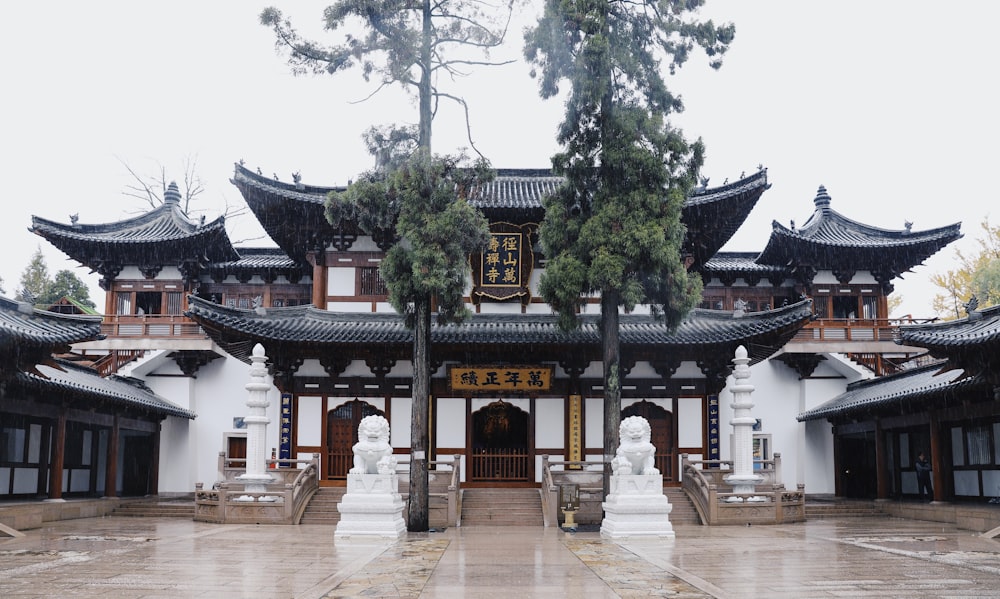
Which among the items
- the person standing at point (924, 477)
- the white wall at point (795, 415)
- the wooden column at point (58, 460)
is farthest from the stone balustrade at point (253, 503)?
the person standing at point (924, 477)

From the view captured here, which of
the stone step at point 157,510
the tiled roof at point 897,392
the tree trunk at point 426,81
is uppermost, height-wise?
the tree trunk at point 426,81

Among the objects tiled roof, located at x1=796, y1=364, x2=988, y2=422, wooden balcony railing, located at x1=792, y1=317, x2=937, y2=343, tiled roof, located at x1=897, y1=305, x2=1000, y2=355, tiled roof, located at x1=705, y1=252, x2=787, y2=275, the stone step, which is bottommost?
the stone step

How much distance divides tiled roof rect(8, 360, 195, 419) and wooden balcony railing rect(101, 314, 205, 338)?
6.43ft

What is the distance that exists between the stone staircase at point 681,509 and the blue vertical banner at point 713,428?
210cm

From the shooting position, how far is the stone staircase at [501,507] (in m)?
18.5

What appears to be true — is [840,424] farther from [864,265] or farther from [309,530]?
[309,530]

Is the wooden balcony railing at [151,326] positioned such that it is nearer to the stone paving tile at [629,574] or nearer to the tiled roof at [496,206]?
the tiled roof at [496,206]

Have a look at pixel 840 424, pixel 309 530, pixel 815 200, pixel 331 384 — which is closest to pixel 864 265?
pixel 815 200

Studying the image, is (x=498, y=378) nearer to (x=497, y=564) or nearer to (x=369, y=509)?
(x=369, y=509)

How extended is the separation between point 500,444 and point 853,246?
1365 centimetres

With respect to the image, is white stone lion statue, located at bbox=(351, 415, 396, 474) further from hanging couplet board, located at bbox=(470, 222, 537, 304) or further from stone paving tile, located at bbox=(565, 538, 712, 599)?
hanging couplet board, located at bbox=(470, 222, 537, 304)

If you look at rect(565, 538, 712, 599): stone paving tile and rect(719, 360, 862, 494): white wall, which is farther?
rect(719, 360, 862, 494): white wall

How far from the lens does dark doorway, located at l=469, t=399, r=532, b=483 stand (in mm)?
21438

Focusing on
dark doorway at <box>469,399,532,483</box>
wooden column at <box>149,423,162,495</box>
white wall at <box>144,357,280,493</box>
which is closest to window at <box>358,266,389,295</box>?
dark doorway at <box>469,399,532,483</box>
